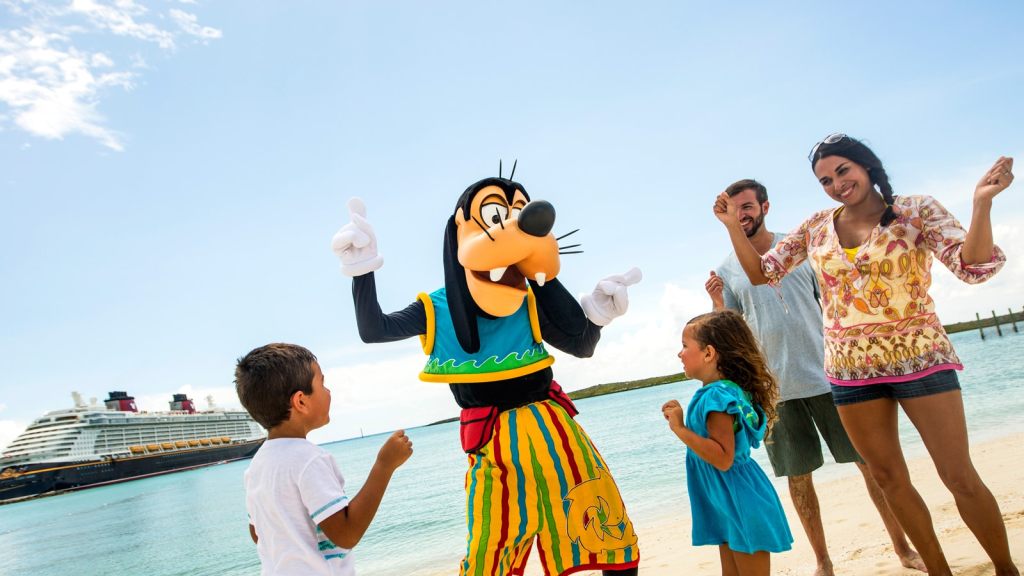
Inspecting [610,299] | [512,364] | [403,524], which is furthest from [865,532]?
[403,524]

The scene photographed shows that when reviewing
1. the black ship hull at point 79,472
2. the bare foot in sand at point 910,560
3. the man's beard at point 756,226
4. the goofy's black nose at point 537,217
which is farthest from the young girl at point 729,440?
the black ship hull at point 79,472

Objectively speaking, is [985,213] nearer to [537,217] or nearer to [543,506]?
[537,217]

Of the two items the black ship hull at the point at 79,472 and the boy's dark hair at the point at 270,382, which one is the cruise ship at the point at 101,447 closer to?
the black ship hull at the point at 79,472

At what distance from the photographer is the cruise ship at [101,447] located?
43781mm

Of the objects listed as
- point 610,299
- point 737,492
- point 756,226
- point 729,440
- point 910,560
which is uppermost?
point 756,226

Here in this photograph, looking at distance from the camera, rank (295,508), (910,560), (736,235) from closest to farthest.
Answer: (295,508), (736,235), (910,560)

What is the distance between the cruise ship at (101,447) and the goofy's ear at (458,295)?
171 feet

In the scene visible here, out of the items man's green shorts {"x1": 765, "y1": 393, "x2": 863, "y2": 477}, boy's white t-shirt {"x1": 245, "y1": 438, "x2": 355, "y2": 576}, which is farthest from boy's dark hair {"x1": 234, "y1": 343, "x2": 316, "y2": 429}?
man's green shorts {"x1": 765, "y1": 393, "x2": 863, "y2": 477}

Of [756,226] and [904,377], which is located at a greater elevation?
[756,226]

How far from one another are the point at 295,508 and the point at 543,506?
851 mm

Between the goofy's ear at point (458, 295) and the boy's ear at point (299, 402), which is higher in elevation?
the goofy's ear at point (458, 295)

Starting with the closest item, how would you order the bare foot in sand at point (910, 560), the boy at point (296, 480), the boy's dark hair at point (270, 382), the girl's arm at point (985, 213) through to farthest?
the boy at point (296, 480)
the boy's dark hair at point (270, 382)
the girl's arm at point (985, 213)
the bare foot in sand at point (910, 560)

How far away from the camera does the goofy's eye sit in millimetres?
2346

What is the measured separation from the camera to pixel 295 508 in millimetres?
1639
